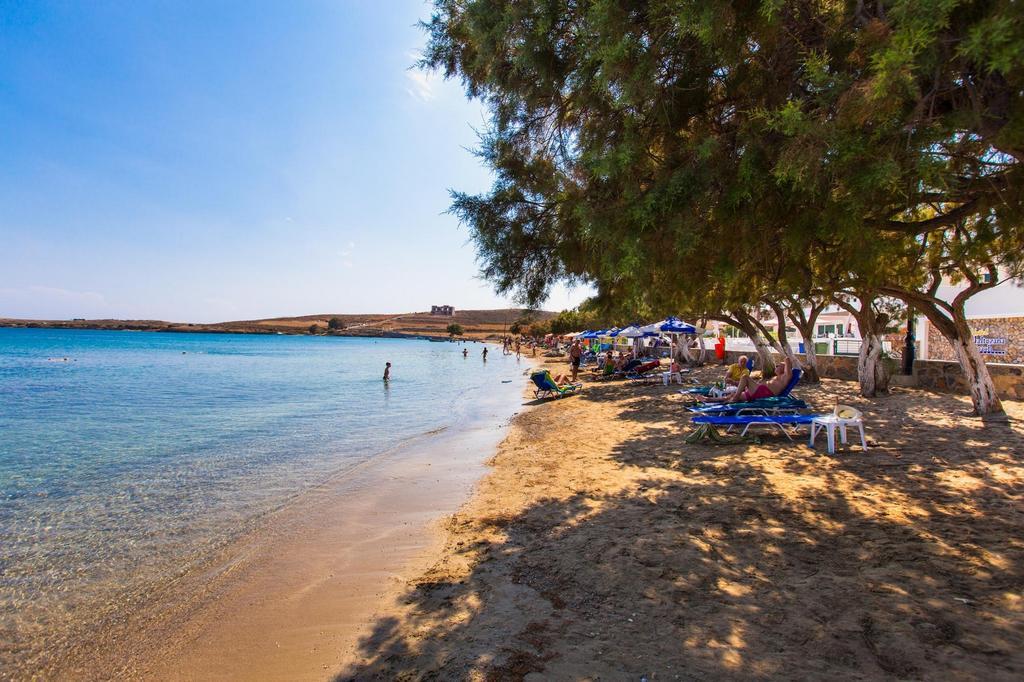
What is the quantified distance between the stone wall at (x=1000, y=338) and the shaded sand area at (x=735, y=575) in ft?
37.7

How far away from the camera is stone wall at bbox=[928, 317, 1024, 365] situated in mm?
15133

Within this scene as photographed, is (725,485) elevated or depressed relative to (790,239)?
depressed

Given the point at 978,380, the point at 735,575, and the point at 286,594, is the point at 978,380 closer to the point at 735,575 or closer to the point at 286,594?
the point at 735,575

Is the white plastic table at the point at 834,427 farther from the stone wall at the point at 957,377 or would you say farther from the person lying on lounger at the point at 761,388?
the stone wall at the point at 957,377

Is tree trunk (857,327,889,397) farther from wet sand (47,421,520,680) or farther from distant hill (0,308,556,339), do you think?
distant hill (0,308,556,339)

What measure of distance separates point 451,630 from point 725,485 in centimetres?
399

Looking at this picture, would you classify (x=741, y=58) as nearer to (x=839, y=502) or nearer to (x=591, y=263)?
(x=591, y=263)

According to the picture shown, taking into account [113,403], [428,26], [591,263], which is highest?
[428,26]

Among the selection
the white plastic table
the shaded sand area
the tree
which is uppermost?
the tree

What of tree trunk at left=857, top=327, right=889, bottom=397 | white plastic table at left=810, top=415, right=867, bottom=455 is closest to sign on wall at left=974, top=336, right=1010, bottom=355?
tree trunk at left=857, top=327, right=889, bottom=397

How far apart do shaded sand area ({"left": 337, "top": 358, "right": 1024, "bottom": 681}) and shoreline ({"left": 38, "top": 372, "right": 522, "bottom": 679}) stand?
39cm

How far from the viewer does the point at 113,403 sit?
19.6 meters

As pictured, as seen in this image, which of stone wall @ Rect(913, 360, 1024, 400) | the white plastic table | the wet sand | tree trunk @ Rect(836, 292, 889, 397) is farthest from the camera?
tree trunk @ Rect(836, 292, 889, 397)

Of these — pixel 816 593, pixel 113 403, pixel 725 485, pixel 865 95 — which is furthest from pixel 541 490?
pixel 113 403
